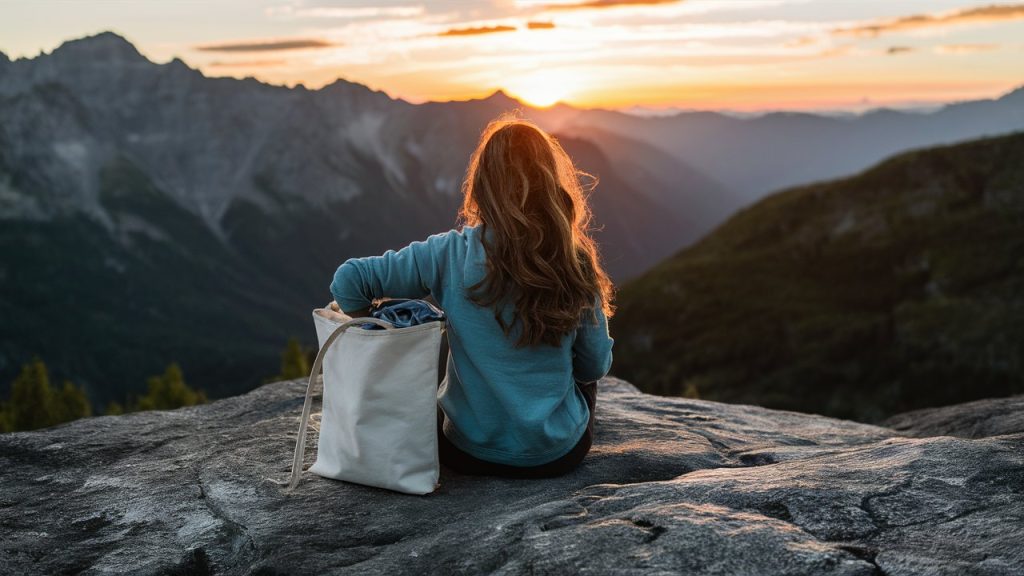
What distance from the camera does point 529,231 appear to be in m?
7.54

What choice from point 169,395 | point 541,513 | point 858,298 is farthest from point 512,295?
point 858,298

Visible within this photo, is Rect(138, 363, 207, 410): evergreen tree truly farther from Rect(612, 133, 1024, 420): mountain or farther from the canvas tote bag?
the canvas tote bag

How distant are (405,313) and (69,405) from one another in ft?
251

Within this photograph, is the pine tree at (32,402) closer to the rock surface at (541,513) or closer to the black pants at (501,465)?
the rock surface at (541,513)

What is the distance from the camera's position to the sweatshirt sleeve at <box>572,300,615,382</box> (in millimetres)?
A: 8227

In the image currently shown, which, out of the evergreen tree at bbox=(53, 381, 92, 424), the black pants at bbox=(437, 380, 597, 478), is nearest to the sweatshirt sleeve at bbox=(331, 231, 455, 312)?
the black pants at bbox=(437, 380, 597, 478)

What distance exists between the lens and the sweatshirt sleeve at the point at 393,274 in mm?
7883

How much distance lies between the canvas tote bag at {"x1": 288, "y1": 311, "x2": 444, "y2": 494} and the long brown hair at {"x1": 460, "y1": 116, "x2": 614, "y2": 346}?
764 mm

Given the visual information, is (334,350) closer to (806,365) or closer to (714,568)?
Result: (714,568)

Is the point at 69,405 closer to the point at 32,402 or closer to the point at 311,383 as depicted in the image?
the point at 32,402

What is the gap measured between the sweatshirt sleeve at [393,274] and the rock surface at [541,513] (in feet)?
6.34

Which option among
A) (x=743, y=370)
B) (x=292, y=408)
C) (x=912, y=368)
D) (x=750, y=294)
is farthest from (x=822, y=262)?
(x=292, y=408)

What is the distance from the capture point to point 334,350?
26.1 feet

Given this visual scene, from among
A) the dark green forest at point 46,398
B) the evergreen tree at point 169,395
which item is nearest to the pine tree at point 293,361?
the dark green forest at point 46,398
